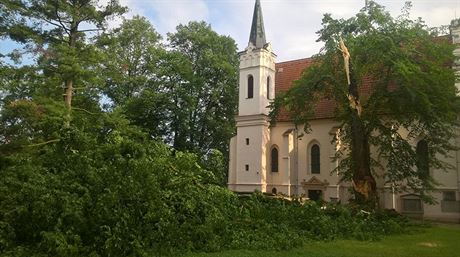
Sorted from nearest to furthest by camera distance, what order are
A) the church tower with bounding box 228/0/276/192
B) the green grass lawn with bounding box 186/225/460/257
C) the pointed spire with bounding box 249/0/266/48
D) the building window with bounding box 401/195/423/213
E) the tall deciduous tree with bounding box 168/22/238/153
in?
the green grass lawn with bounding box 186/225/460/257
the building window with bounding box 401/195/423/213
the church tower with bounding box 228/0/276/192
the pointed spire with bounding box 249/0/266/48
the tall deciduous tree with bounding box 168/22/238/153

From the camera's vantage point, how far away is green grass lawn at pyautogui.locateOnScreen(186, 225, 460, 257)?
9164mm

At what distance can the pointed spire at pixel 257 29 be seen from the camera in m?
29.8

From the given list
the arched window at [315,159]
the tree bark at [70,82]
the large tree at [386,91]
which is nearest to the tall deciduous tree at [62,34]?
the tree bark at [70,82]

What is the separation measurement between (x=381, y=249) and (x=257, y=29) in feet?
73.6

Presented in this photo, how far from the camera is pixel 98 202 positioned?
8.84 metres

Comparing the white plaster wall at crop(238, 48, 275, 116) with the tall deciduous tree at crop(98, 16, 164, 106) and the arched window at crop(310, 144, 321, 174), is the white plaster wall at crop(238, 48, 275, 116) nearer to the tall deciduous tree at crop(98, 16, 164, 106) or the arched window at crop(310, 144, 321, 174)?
the arched window at crop(310, 144, 321, 174)

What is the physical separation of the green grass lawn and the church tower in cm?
1538

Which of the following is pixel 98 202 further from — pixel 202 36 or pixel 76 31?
pixel 202 36

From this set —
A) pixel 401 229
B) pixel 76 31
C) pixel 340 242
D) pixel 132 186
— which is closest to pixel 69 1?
pixel 76 31

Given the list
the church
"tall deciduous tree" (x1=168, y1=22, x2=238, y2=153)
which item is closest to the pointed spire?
the church

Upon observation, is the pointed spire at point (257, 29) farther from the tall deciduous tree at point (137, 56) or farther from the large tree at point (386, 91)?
the large tree at point (386, 91)

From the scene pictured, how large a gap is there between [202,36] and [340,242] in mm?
23830

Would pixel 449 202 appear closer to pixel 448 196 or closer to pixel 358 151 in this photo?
pixel 448 196

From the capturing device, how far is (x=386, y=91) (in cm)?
1852
